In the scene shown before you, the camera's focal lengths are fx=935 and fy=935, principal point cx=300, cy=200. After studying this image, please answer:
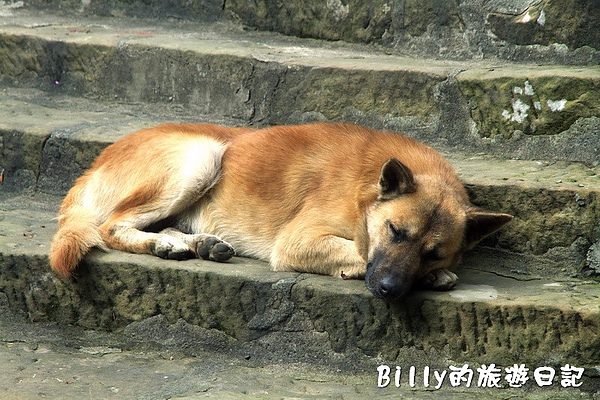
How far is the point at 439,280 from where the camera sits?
173 inches

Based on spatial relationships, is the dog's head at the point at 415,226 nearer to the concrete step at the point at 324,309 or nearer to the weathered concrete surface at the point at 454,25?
the concrete step at the point at 324,309

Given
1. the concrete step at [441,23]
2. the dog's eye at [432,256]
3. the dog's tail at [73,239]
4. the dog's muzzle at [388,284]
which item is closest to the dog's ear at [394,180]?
the dog's eye at [432,256]

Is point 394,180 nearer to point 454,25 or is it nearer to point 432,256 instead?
point 432,256

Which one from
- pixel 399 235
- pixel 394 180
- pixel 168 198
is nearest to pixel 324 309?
pixel 399 235

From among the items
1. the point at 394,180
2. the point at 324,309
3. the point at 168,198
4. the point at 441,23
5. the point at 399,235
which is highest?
the point at 441,23

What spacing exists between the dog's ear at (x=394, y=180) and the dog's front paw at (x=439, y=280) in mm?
419

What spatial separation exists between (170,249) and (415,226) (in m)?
1.27

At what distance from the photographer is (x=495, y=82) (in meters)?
5.31

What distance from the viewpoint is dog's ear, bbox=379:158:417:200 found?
4.46m

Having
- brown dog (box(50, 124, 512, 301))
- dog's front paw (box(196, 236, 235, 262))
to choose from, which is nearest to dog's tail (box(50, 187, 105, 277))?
brown dog (box(50, 124, 512, 301))

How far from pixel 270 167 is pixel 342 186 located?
47cm

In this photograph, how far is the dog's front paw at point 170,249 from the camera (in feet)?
15.6

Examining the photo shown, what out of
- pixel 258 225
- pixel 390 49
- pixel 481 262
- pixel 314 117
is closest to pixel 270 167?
pixel 258 225

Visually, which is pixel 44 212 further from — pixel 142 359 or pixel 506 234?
pixel 506 234
